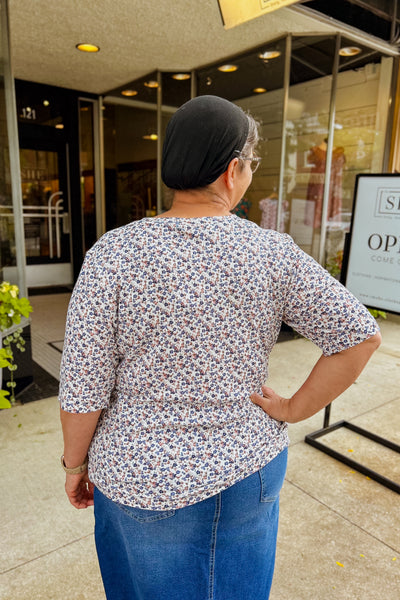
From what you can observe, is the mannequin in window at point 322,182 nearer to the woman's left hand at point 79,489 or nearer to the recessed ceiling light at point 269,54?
the recessed ceiling light at point 269,54

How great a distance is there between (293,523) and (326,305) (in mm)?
1466

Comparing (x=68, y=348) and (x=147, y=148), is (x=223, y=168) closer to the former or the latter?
(x=68, y=348)

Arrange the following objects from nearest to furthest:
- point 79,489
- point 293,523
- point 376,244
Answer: point 79,489 → point 293,523 → point 376,244

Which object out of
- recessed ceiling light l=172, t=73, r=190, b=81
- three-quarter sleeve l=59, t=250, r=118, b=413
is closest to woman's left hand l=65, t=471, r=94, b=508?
three-quarter sleeve l=59, t=250, r=118, b=413

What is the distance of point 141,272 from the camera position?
78 cm

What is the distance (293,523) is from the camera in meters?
1.93

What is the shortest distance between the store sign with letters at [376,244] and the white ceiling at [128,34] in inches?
89.5

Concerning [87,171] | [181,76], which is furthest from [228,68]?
[87,171]

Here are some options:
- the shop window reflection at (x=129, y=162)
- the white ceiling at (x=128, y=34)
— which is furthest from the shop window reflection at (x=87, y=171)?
the white ceiling at (x=128, y=34)

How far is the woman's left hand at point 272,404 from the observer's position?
911 mm

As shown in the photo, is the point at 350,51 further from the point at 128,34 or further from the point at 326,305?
the point at 326,305

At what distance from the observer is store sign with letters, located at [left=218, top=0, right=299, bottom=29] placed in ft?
7.60

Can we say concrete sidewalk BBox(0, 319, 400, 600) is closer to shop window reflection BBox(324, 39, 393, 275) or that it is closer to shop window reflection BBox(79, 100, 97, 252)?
shop window reflection BBox(324, 39, 393, 275)

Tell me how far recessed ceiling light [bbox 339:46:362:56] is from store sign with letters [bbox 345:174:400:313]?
125 inches
